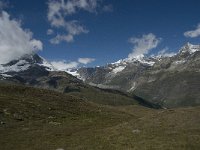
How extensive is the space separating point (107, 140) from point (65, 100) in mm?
54935

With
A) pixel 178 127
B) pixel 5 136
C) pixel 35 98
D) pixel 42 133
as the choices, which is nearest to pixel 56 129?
pixel 42 133

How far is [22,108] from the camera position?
3007 inches

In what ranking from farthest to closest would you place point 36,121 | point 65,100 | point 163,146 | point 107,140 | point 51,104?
point 65,100, point 51,104, point 36,121, point 107,140, point 163,146

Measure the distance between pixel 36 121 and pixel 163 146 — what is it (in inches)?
1277

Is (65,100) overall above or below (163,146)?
above

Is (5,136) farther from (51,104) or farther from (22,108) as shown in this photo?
(51,104)

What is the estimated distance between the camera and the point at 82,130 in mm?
56812

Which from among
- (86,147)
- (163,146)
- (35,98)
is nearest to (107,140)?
(86,147)

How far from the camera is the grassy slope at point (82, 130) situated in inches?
1708

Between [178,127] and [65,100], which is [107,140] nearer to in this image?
[178,127]

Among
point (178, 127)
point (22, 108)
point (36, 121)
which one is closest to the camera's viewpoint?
point (178, 127)

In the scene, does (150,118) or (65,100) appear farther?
(65,100)

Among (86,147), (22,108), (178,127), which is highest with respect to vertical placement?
(22,108)

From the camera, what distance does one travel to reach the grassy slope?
43375 mm
